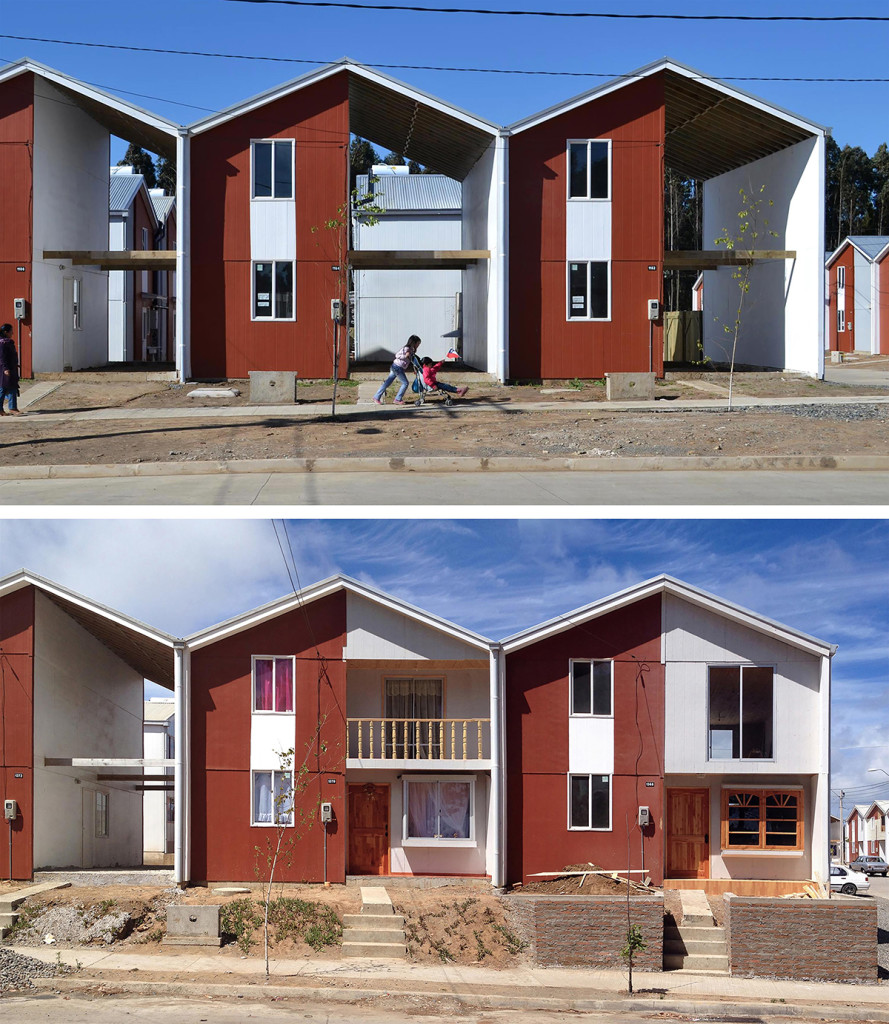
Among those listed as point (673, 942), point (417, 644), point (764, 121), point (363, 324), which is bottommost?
point (673, 942)

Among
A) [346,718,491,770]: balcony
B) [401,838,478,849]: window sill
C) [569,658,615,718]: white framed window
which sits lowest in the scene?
[401,838,478,849]: window sill

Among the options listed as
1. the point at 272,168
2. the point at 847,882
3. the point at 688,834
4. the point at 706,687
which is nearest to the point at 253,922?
the point at 688,834

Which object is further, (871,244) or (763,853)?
(871,244)

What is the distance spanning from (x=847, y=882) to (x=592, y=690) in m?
18.4

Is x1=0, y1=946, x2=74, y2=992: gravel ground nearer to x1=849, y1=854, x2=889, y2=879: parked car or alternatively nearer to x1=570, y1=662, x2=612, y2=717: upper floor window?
x1=570, y1=662, x2=612, y2=717: upper floor window

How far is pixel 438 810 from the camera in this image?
23719 mm

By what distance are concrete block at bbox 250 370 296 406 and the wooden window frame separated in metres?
12.8

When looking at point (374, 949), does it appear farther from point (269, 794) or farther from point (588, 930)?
point (269, 794)

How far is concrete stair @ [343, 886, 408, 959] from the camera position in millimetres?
19188

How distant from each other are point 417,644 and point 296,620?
2365 mm

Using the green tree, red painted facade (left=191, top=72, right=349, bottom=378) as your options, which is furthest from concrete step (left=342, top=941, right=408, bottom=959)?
the green tree

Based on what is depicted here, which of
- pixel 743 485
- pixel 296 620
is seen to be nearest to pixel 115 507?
pixel 296 620

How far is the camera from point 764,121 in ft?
112

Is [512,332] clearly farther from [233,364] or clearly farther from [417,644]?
[417,644]
